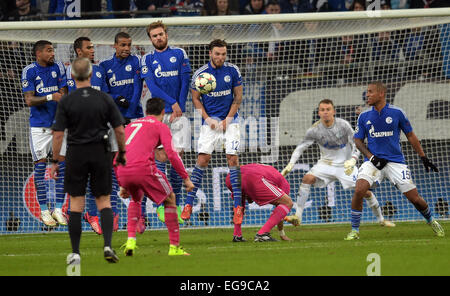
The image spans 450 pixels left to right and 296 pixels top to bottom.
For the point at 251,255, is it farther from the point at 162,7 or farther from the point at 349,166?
the point at 162,7

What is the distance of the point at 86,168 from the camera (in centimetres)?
838

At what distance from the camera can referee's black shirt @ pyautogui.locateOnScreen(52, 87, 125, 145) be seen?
27.2 feet

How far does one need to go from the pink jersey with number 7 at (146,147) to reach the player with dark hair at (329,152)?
15.4 ft

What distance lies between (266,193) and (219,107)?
1.78 meters

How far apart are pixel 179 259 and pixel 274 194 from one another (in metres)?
2.56

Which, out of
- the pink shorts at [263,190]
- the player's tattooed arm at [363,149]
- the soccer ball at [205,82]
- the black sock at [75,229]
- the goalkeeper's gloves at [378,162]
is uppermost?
the soccer ball at [205,82]

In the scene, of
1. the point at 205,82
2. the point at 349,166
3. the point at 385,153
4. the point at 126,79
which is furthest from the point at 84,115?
the point at 349,166

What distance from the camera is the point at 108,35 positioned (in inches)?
567

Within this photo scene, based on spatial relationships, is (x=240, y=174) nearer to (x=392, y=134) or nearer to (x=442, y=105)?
(x=392, y=134)

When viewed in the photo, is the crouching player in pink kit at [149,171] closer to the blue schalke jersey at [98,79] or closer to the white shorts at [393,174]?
the white shorts at [393,174]

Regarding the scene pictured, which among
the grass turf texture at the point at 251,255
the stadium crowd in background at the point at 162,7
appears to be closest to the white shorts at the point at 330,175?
the grass turf texture at the point at 251,255

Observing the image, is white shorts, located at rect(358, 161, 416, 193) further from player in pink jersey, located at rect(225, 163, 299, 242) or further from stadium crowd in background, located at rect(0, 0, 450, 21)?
stadium crowd in background, located at rect(0, 0, 450, 21)

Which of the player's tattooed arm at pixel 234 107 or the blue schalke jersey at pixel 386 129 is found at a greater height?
the player's tattooed arm at pixel 234 107

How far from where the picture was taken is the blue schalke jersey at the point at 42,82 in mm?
12891
